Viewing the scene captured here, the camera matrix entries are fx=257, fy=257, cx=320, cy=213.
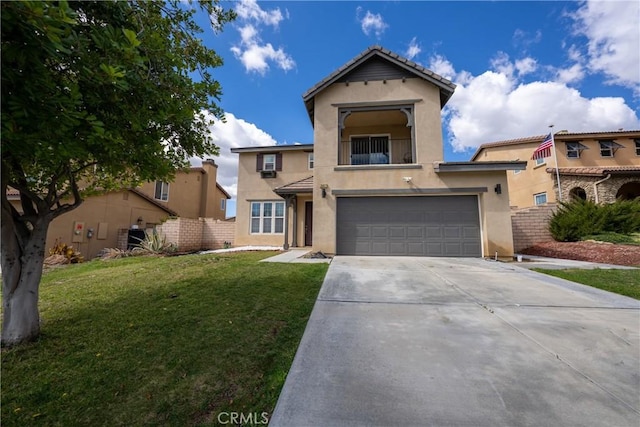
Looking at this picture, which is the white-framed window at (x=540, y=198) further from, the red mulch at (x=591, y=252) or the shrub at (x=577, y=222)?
the red mulch at (x=591, y=252)

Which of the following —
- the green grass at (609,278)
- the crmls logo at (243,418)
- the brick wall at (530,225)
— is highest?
the brick wall at (530,225)

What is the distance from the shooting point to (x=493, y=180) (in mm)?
9680

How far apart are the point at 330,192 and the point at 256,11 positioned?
6.23m

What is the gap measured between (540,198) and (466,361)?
808 inches

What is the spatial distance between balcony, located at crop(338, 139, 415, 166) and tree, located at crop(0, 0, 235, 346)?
8944 mm

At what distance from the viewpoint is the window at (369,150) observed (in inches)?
488

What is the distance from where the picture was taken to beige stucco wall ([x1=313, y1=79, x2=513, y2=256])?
9516mm

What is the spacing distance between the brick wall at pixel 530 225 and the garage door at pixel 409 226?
4008 millimetres

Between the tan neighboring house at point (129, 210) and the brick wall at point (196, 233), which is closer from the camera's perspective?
the tan neighboring house at point (129, 210)

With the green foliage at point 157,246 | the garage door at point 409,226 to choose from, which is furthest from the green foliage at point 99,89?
the green foliage at point 157,246

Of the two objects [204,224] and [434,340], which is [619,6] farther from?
[204,224]

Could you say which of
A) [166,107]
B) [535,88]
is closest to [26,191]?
[166,107]

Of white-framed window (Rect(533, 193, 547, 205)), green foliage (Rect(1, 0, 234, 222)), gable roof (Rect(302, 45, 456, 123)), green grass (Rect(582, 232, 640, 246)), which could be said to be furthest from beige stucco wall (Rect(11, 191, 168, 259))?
white-framed window (Rect(533, 193, 547, 205))

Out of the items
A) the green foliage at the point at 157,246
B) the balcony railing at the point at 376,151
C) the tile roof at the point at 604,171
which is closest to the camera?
the green foliage at the point at 157,246
